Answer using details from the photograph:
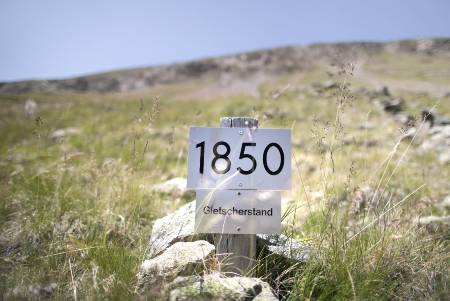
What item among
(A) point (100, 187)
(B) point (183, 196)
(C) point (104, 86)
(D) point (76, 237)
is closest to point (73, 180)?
(A) point (100, 187)

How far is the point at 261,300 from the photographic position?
1.67m

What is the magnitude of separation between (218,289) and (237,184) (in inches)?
20.1

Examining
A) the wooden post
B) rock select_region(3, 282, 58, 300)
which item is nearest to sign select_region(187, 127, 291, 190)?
the wooden post

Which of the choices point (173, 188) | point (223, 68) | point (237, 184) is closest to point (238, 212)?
point (237, 184)

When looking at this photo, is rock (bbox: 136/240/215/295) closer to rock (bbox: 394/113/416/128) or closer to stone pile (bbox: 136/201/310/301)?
stone pile (bbox: 136/201/310/301)

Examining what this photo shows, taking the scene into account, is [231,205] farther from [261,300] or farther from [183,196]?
[183,196]

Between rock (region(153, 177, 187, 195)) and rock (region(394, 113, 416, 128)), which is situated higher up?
rock (region(394, 113, 416, 128))

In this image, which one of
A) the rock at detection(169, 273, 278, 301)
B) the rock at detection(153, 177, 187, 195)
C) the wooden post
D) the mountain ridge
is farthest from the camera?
the mountain ridge

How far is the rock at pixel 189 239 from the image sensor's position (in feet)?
6.87

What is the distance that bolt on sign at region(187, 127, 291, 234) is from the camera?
198 cm

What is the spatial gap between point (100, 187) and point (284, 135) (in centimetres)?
185

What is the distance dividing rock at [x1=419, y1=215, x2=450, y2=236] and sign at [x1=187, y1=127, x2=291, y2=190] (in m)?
1.40

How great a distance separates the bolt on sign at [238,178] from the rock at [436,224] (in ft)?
4.57

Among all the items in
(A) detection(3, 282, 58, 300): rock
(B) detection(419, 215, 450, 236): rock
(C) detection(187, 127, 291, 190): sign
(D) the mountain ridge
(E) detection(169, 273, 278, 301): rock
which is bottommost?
(B) detection(419, 215, 450, 236): rock
